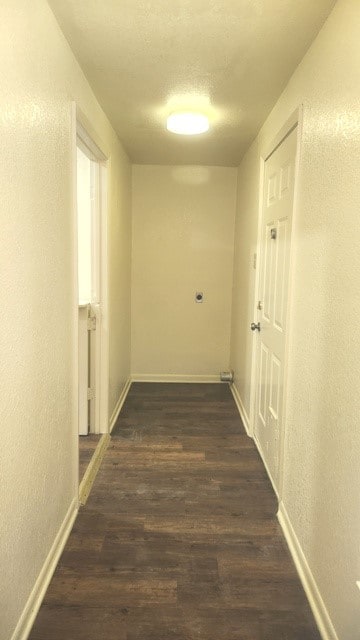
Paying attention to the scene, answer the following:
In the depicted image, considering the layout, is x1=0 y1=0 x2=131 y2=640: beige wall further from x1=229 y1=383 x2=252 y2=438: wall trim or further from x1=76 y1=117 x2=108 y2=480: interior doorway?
x1=229 y1=383 x2=252 y2=438: wall trim

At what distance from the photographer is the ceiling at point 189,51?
1.58m

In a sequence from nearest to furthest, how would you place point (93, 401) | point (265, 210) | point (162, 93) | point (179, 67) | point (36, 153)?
point (36, 153), point (179, 67), point (162, 93), point (265, 210), point (93, 401)

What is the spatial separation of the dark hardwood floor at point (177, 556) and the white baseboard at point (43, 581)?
3cm

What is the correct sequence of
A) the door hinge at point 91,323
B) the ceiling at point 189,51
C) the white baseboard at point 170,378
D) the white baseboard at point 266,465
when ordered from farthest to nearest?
1. the white baseboard at point 170,378
2. the door hinge at point 91,323
3. the white baseboard at point 266,465
4. the ceiling at point 189,51

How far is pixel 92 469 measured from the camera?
2.54 meters

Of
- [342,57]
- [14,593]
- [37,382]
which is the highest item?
[342,57]

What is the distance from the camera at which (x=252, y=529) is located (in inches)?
80.8

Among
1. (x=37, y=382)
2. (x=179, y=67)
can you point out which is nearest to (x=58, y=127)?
(x=179, y=67)

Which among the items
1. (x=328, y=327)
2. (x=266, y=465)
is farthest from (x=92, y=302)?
(x=328, y=327)

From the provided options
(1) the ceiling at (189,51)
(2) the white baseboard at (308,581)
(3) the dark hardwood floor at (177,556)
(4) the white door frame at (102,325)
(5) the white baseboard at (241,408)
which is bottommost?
(3) the dark hardwood floor at (177,556)

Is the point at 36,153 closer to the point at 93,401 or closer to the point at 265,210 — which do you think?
the point at 265,210

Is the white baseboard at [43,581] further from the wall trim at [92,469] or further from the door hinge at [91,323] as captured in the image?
the door hinge at [91,323]

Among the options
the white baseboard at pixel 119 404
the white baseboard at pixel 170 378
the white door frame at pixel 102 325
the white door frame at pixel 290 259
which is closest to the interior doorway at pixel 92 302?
the white door frame at pixel 102 325

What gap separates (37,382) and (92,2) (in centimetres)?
144
